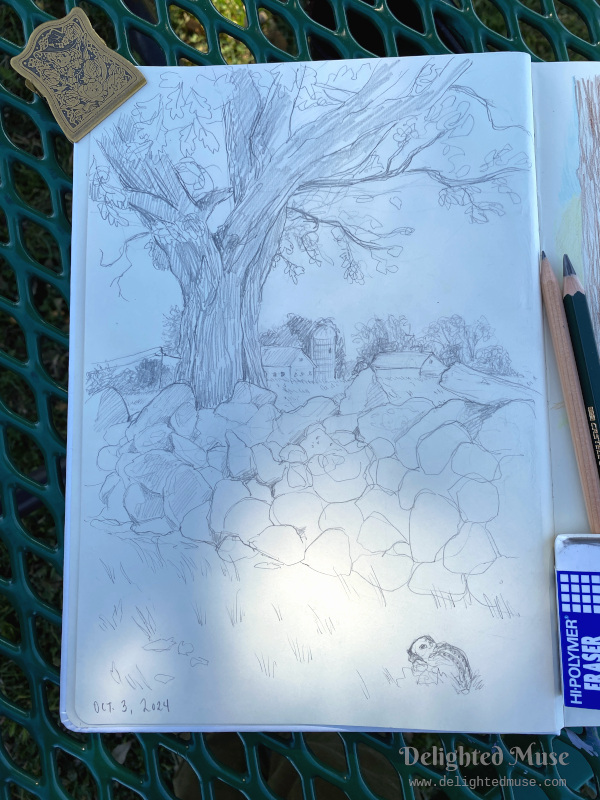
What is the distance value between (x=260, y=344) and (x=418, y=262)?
8.5 inches

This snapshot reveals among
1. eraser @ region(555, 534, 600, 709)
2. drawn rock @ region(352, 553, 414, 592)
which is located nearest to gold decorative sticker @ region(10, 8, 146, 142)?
drawn rock @ region(352, 553, 414, 592)

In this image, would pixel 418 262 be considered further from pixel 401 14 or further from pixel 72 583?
pixel 72 583

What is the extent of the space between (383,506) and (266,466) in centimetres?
15

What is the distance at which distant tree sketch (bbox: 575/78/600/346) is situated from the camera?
687mm

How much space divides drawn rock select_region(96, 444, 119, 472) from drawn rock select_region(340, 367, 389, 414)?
28 cm

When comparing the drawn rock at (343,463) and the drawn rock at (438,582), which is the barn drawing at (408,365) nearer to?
the drawn rock at (343,463)

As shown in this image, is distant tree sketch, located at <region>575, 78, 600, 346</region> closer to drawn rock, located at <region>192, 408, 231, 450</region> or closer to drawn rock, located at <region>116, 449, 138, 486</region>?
drawn rock, located at <region>192, 408, 231, 450</region>

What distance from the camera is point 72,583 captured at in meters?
0.70

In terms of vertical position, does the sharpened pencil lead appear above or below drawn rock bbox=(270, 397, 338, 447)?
above

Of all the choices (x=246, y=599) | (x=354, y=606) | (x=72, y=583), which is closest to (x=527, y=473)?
(x=354, y=606)

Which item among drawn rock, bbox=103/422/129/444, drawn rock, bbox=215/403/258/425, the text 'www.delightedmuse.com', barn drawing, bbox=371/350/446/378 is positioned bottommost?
the text 'www.delightedmuse.com'

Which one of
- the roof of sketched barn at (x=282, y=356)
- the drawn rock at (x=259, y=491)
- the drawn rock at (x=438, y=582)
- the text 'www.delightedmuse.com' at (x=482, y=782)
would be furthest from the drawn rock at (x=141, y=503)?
the text 'www.delightedmuse.com' at (x=482, y=782)

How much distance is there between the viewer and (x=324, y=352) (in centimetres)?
69

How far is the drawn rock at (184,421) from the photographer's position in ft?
2.29
